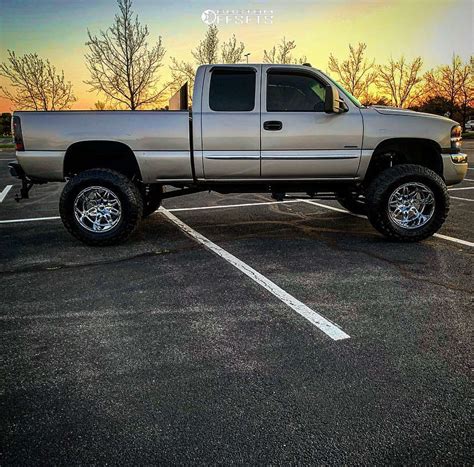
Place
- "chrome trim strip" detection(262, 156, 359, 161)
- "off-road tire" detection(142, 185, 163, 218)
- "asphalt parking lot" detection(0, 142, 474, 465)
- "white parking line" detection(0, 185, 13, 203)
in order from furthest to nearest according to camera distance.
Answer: "white parking line" detection(0, 185, 13, 203) → "off-road tire" detection(142, 185, 163, 218) → "chrome trim strip" detection(262, 156, 359, 161) → "asphalt parking lot" detection(0, 142, 474, 465)

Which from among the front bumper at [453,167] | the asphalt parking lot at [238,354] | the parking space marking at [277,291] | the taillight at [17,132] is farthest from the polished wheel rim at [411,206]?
the taillight at [17,132]

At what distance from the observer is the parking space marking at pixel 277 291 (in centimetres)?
305

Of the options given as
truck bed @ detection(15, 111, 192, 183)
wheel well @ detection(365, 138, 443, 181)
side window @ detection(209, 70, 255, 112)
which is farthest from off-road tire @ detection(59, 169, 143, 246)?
wheel well @ detection(365, 138, 443, 181)

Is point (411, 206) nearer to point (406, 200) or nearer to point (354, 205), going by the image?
point (406, 200)

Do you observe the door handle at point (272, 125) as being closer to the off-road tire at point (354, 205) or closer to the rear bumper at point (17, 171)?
the off-road tire at point (354, 205)

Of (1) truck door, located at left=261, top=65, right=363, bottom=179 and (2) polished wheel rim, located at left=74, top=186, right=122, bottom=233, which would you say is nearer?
(1) truck door, located at left=261, top=65, right=363, bottom=179

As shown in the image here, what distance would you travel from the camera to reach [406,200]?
555cm

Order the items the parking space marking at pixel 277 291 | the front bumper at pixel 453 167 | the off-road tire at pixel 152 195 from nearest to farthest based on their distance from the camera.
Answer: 1. the parking space marking at pixel 277 291
2. the front bumper at pixel 453 167
3. the off-road tire at pixel 152 195

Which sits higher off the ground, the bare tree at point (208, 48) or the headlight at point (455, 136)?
the bare tree at point (208, 48)

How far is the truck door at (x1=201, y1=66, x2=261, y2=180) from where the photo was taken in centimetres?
533

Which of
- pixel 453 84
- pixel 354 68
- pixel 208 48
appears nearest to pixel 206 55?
pixel 208 48

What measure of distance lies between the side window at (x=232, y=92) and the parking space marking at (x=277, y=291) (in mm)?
1797

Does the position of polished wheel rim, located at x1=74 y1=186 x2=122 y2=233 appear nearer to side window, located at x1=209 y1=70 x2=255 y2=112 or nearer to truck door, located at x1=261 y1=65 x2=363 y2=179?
side window, located at x1=209 y1=70 x2=255 y2=112

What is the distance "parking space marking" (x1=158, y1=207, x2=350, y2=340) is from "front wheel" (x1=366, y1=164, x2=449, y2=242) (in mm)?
2035
